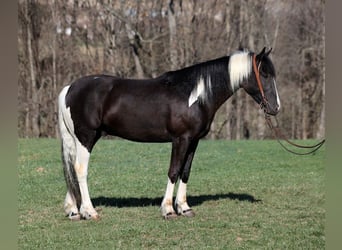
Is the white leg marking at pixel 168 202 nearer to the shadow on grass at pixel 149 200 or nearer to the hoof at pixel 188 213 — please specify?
the hoof at pixel 188 213

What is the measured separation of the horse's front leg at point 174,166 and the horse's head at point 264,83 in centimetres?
112

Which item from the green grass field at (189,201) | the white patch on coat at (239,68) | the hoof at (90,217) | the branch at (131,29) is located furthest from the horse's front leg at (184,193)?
the branch at (131,29)

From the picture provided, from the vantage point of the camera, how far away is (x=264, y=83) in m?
6.23

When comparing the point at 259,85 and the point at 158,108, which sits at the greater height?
the point at 259,85

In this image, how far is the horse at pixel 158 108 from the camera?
6168 millimetres

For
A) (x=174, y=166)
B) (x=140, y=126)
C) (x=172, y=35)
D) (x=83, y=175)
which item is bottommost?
(x=83, y=175)

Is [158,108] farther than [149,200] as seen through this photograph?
No

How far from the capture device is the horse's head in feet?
20.3

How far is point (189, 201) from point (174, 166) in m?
1.47

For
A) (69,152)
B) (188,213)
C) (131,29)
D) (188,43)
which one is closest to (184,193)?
(188,213)

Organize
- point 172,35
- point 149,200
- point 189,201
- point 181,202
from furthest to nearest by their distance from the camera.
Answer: point 172,35 < point 149,200 < point 189,201 < point 181,202

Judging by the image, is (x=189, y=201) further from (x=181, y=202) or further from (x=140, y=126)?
(x=140, y=126)
